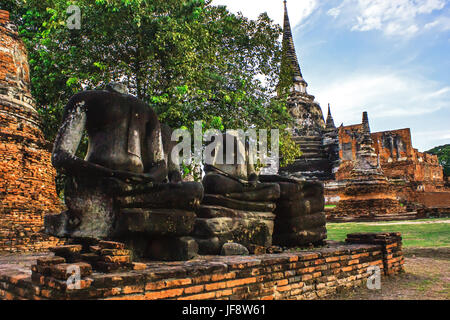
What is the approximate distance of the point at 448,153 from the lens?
157 feet

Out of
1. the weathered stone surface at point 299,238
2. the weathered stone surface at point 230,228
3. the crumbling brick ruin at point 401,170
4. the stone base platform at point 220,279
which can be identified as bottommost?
the stone base platform at point 220,279

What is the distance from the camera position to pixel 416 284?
4.51 m

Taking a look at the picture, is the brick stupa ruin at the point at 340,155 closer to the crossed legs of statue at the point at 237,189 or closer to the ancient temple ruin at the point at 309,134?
the ancient temple ruin at the point at 309,134

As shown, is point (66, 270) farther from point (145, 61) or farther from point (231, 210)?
point (145, 61)

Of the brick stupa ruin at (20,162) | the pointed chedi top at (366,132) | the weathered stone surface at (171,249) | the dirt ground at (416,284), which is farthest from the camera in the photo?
the pointed chedi top at (366,132)

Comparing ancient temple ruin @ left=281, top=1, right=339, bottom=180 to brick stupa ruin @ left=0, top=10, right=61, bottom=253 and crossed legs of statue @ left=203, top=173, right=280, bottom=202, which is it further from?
crossed legs of statue @ left=203, top=173, right=280, bottom=202

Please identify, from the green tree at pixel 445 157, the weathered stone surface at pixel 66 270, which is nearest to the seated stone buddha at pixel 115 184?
the weathered stone surface at pixel 66 270

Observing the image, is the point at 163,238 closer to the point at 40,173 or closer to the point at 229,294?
the point at 229,294

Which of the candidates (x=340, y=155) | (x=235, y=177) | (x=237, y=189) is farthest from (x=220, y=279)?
(x=340, y=155)

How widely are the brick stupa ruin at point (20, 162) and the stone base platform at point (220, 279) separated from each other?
4.73m

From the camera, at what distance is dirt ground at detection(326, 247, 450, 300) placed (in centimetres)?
388

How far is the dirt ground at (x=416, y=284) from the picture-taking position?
12.7 feet

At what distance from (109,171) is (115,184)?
0.43ft
